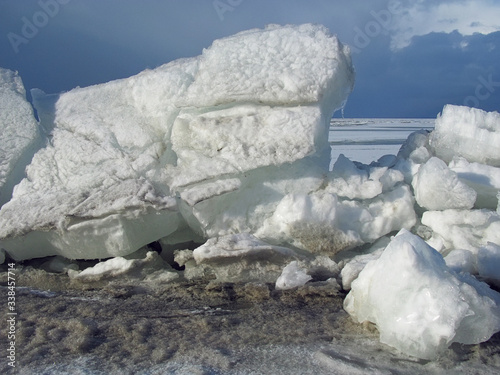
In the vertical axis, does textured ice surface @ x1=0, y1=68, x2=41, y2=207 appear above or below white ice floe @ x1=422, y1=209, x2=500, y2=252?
above

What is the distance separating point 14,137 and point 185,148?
45.7 inches

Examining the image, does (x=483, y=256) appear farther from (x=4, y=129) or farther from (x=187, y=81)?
(x=4, y=129)

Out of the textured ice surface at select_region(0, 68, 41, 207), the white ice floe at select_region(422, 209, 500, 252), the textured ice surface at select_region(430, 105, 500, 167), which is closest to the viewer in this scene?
the white ice floe at select_region(422, 209, 500, 252)

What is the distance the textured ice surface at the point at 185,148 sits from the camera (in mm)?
2840

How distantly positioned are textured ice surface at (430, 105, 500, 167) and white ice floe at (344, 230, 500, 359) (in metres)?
1.83

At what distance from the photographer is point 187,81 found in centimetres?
338

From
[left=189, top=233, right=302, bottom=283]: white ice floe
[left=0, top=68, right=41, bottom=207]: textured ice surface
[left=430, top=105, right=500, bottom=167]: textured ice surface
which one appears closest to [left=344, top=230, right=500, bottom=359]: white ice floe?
[left=189, top=233, right=302, bottom=283]: white ice floe

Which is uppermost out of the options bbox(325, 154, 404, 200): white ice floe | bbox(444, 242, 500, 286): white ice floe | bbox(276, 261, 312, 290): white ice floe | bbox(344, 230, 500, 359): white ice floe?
bbox(344, 230, 500, 359): white ice floe

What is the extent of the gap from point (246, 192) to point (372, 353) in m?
1.49

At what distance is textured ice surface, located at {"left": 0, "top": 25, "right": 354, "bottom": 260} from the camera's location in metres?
2.84

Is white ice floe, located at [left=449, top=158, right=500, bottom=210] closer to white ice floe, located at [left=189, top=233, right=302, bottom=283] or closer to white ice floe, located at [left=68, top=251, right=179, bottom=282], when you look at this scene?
white ice floe, located at [left=189, top=233, right=302, bottom=283]

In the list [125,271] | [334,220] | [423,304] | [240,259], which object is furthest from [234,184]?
[423,304]

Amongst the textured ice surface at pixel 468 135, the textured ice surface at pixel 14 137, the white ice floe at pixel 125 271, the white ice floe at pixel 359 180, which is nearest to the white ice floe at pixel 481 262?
the white ice floe at pixel 359 180

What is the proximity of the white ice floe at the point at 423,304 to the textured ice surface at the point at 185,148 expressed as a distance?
1.11 metres
